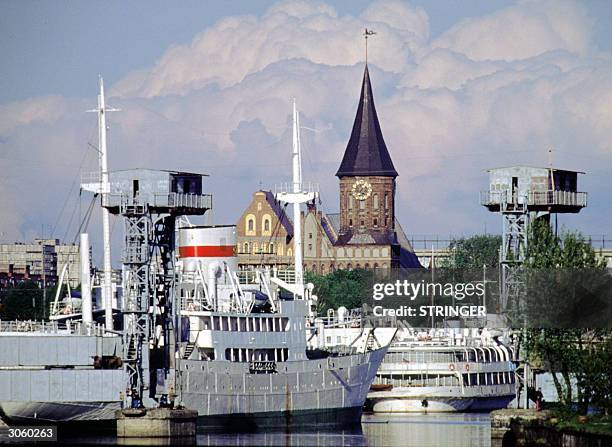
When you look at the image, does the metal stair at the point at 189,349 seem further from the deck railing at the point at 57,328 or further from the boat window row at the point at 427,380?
the boat window row at the point at 427,380

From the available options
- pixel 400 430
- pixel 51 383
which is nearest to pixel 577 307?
pixel 400 430

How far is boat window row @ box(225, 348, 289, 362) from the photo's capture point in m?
103

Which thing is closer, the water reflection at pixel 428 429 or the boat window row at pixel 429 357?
the water reflection at pixel 428 429

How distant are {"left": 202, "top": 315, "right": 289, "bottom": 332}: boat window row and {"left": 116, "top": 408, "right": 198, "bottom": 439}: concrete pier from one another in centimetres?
1205

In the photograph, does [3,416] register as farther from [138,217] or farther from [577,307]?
[577,307]

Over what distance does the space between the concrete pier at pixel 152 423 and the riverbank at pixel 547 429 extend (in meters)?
16.3

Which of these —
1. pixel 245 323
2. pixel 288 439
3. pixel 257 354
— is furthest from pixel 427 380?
pixel 288 439

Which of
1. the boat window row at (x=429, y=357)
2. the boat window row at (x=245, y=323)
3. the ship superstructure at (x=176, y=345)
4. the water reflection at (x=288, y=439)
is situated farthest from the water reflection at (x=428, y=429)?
the boat window row at (x=245, y=323)

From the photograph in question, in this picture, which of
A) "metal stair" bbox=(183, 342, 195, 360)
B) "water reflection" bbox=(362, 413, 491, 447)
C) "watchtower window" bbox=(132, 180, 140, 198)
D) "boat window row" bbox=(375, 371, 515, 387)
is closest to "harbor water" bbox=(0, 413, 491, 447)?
"water reflection" bbox=(362, 413, 491, 447)

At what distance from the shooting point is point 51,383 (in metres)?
96.1

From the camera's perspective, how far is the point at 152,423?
90.0m

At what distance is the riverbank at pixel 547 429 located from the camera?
3004 inches

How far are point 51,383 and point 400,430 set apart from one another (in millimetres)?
21753

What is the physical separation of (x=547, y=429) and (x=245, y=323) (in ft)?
86.8
